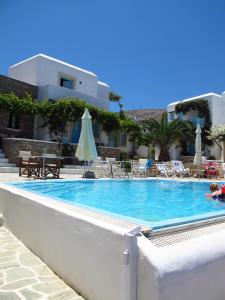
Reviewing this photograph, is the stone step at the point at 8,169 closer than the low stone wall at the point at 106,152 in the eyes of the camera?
Yes

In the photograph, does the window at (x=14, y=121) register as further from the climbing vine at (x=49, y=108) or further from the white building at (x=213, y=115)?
the white building at (x=213, y=115)

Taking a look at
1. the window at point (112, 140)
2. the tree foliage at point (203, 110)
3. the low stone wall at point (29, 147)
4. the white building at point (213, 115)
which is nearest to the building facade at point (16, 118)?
the low stone wall at point (29, 147)

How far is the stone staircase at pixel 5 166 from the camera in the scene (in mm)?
13630

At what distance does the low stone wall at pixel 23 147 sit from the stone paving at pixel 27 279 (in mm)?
11700

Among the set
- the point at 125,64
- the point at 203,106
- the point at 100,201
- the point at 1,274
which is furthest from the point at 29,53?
the point at 1,274

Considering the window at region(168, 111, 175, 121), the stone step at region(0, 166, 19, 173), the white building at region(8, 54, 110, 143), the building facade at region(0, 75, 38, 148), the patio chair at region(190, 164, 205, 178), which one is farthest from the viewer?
the window at region(168, 111, 175, 121)

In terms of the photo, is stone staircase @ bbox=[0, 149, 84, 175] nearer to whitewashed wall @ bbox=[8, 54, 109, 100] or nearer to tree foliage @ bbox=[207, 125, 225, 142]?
whitewashed wall @ bbox=[8, 54, 109, 100]

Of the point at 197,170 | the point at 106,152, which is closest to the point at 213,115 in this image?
the point at 106,152

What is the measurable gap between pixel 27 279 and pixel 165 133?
23510 mm

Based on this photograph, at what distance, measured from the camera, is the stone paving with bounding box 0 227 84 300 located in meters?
2.77

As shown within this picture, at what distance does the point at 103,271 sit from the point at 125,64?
19829mm

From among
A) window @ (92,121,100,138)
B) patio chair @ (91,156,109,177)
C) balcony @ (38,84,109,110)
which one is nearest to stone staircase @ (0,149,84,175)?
patio chair @ (91,156,109,177)

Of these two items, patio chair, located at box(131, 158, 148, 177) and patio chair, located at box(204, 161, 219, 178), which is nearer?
patio chair, located at box(131, 158, 148, 177)

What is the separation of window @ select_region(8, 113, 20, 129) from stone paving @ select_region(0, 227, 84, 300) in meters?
16.1
